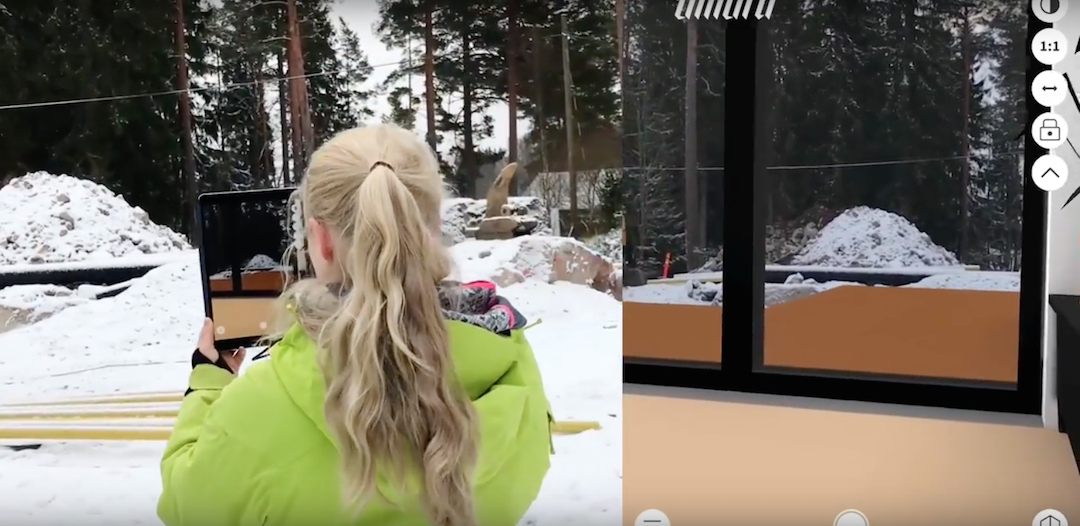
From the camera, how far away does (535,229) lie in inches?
80.0

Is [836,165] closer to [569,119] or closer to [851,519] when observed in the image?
[851,519]

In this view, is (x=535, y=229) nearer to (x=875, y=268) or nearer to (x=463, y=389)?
(x=463, y=389)

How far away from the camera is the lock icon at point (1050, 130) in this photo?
2885 mm

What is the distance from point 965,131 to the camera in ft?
10.5

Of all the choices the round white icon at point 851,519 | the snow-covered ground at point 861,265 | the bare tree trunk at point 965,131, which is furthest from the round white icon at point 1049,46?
the round white icon at point 851,519

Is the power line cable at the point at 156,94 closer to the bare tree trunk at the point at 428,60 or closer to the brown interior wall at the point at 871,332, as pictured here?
the bare tree trunk at the point at 428,60

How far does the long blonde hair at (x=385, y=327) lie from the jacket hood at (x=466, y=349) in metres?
0.02

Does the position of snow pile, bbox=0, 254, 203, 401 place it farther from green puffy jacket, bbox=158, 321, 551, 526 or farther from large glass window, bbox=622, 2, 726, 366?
large glass window, bbox=622, 2, 726, 366

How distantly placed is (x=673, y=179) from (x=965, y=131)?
111 cm

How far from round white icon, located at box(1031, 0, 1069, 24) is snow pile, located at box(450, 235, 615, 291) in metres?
1.97

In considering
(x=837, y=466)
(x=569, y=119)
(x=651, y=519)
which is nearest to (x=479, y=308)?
(x=569, y=119)

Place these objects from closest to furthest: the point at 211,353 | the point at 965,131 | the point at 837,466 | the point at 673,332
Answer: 1. the point at 211,353
2. the point at 837,466
3. the point at 965,131
4. the point at 673,332

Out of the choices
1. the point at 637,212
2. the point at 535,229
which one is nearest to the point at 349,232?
the point at 535,229

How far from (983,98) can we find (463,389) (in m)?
2.70
